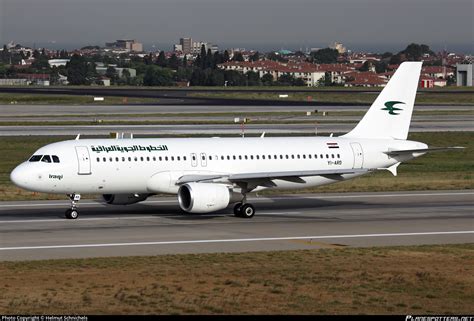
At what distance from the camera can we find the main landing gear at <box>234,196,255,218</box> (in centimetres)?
4431

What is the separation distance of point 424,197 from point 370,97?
325 feet

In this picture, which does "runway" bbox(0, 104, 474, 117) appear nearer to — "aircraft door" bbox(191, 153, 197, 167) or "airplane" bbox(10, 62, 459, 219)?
"airplane" bbox(10, 62, 459, 219)

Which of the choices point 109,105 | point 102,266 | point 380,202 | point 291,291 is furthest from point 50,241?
point 109,105

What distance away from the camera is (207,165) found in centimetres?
4534

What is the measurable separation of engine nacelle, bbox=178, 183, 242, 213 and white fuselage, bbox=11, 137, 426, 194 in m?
1.85

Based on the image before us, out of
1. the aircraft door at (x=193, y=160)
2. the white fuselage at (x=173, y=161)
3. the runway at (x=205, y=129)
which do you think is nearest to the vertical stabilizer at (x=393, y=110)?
the white fuselage at (x=173, y=161)

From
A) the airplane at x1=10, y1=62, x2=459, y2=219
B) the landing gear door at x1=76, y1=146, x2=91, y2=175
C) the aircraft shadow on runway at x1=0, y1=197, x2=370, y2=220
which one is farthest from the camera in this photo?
the aircraft shadow on runway at x1=0, y1=197, x2=370, y2=220

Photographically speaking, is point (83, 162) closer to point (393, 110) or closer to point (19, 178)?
point (19, 178)

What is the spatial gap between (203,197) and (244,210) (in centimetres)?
259

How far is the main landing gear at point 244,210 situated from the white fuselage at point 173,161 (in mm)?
1553

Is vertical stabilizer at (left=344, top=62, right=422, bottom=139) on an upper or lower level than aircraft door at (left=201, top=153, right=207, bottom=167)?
upper

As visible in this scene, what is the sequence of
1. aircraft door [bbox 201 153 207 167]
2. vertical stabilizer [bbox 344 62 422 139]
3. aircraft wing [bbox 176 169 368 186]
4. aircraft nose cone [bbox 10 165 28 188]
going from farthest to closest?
vertical stabilizer [bbox 344 62 422 139]
aircraft door [bbox 201 153 207 167]
aircraft wing [bbox 176 169 368 186]
aircraft nose cone [bbox 10 165 28 188]
